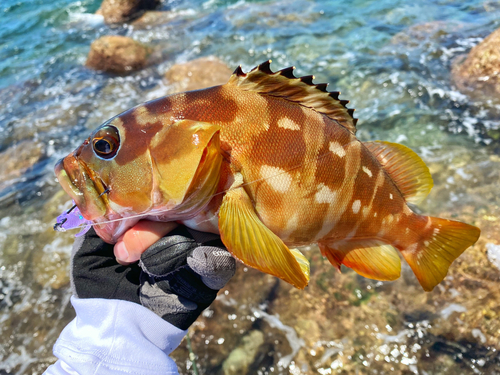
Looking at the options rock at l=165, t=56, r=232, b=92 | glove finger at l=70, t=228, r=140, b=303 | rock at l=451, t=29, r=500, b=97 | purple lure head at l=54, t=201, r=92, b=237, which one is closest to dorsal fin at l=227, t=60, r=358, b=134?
purple lure head at l=54, t=201, r=92, b=237

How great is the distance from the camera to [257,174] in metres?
1.55

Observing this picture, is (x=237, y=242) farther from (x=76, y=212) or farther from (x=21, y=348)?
(x=21, y=348)

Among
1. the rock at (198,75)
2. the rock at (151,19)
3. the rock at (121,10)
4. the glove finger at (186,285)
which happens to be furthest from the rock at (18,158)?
the rock at (121,10)

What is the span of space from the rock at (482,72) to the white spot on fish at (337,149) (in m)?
5.06

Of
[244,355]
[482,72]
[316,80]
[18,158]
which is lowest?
[244,355]

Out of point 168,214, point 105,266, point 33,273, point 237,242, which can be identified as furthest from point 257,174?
point 33,273

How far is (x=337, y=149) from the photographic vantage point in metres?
1.73

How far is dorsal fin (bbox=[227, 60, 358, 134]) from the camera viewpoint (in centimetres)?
158

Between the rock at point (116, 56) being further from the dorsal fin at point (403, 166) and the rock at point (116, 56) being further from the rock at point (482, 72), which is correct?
the dorsal fin at point (403, 166)

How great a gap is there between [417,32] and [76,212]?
28.2 ft

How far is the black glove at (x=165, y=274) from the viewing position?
1717mm

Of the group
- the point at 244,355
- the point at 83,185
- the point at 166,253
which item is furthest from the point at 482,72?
the point at 83,185

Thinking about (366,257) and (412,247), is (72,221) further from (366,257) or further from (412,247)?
(412,247)

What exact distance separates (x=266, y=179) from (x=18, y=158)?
614 cm
